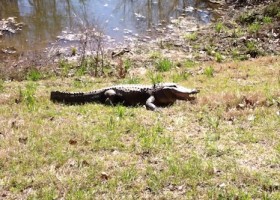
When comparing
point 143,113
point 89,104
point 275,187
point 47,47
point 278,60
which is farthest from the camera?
point 47,47

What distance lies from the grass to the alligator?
0.22 m

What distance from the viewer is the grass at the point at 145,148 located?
16.2ft

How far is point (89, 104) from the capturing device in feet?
26.6

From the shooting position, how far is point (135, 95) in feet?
27.2

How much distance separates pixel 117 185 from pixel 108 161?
0.58 meters

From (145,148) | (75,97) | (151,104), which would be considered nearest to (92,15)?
(75,97)

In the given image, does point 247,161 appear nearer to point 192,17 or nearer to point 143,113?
point 143,113

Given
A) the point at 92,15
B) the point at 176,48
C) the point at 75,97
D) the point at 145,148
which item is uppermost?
the point at 92,15

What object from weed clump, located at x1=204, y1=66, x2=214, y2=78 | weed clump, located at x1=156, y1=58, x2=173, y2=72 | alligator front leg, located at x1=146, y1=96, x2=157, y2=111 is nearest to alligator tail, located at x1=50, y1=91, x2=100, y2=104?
alligator front leg, located at x1=146, y1=96, x2=157, y2=111

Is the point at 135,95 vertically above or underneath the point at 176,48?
above

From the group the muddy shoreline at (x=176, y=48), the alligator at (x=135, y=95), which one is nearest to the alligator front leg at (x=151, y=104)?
the alligator at (x=135, y=95)

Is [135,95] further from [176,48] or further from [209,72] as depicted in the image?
[176,48]

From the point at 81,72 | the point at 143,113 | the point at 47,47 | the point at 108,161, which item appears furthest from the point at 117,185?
the point at 47,47

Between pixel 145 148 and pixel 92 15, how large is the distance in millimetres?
11622
